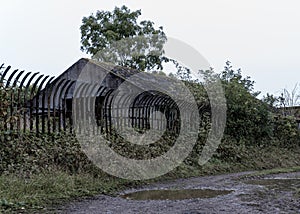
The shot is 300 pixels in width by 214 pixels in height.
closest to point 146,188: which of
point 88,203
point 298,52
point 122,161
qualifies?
point 122,161

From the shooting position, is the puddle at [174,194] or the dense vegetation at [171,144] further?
the puddle at [174,194]

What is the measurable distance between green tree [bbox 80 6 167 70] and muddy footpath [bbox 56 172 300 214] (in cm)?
2184

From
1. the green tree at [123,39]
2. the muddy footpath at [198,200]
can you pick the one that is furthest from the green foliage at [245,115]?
the green tree at [123,39]

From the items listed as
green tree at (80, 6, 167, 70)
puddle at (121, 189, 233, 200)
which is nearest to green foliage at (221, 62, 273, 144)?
puddle at (121, 189, 233, 200)

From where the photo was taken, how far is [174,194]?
6.93 m

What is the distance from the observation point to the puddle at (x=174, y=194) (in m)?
6.57

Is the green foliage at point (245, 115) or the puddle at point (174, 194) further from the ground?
the green foliage at point (245, 115)

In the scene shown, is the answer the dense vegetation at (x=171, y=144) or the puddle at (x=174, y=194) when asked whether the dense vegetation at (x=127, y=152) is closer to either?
the dense vegetation at (x=171, y=144)

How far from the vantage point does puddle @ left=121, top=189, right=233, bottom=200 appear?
6566mm

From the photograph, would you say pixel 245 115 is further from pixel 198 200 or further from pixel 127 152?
pixel 198 200

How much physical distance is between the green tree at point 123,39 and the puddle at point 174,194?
22.3 m

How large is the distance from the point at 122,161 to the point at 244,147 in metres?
7.39

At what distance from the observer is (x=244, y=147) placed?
1455 centimetres

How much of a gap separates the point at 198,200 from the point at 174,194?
78 centimetres
